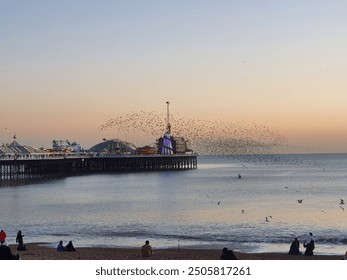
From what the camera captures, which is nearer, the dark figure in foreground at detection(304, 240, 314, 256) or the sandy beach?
the sandy beach

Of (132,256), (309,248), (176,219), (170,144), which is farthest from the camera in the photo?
(170,144)

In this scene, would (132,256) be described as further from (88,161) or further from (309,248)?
(88,161)

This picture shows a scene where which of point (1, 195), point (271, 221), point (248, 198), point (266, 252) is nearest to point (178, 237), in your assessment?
point (266, 252)

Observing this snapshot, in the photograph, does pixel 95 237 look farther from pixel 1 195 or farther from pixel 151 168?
pixel 151 168

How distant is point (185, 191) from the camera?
56.7 meters

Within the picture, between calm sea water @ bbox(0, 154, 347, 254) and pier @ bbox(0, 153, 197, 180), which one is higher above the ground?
pier @ bbox(0, 153, 197, 180)

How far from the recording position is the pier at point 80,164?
254 feet

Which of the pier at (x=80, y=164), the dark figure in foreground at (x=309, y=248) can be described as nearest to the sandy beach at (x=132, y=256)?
the dark figure in foreground at (x=309, y=248)

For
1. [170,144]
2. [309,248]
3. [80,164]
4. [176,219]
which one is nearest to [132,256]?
[309,248]

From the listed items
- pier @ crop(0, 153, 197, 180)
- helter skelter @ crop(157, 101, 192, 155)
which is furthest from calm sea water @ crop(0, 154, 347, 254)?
helter skelter @ crop(157, 101, 192, 155)

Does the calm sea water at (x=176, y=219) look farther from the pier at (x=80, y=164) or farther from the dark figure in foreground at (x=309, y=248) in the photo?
the pier at (x=80, y=164)

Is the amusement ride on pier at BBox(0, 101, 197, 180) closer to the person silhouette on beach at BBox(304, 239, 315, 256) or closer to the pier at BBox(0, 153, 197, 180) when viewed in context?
the pier at BBox(0, 153, 197, 180)

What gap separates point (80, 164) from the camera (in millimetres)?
92562

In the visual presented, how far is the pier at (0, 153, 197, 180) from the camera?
7756 cm
